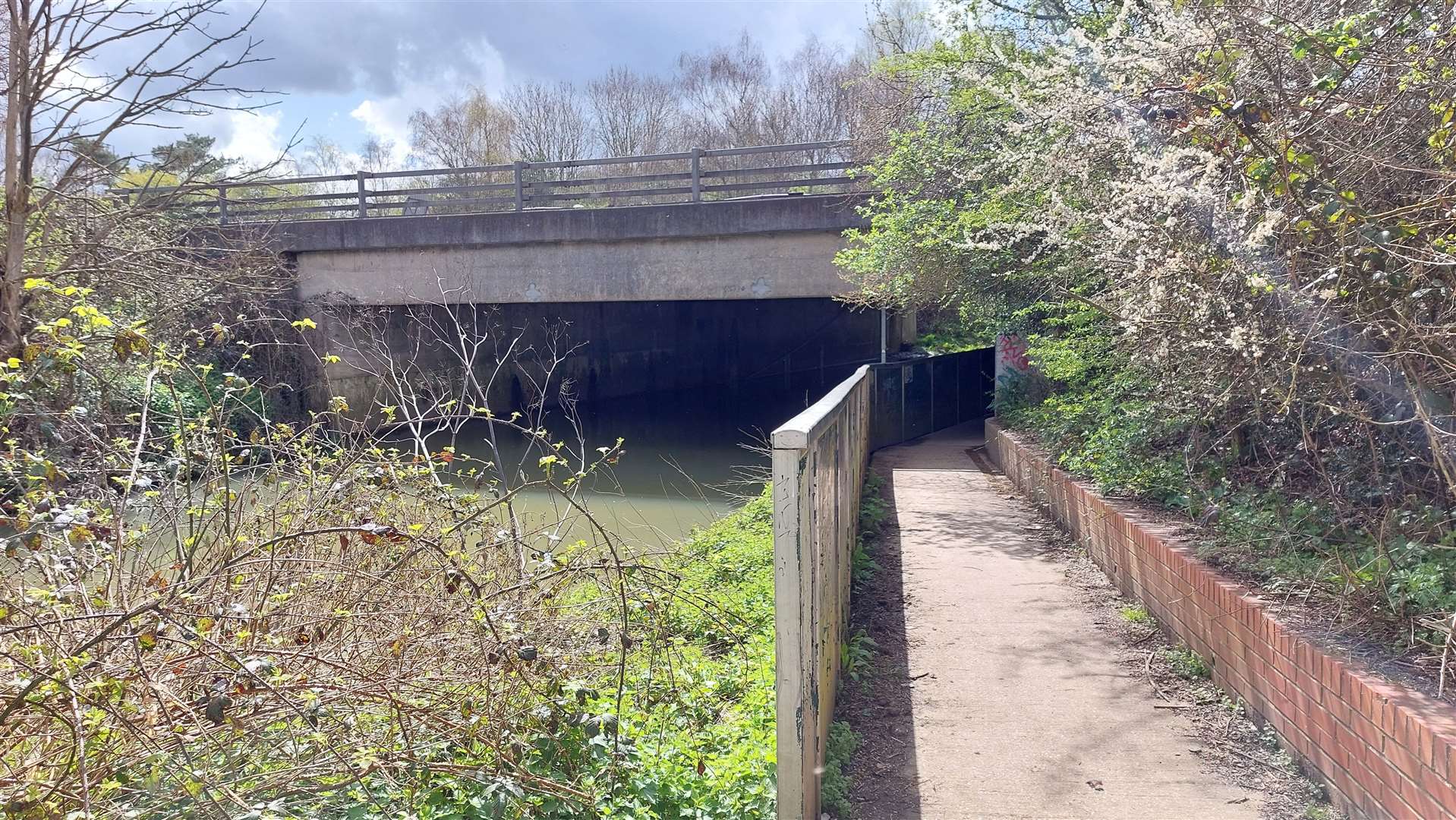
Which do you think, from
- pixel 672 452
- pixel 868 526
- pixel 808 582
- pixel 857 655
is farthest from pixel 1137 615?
pixel 672 452

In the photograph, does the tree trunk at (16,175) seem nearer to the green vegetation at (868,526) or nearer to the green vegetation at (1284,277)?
the green vegetation at (868,526)

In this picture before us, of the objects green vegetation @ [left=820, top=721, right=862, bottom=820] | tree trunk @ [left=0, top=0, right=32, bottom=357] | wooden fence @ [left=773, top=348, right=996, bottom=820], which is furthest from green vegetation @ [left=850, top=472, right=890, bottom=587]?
tree trunk @ [left=0, top=0, right=32, bottom=357]

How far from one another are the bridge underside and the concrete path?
9171 mm

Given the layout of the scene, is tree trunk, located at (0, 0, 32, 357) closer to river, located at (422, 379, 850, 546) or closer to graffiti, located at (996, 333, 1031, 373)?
river, located at (422, 379, 850, 546)

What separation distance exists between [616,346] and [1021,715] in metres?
23.5

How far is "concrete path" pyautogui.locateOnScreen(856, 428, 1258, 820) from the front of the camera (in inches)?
153

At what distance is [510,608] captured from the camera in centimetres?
404

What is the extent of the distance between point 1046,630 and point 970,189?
7246mm

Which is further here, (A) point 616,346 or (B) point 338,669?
(A) point 616,346

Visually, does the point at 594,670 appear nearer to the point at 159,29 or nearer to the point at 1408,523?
the point at 1408,523

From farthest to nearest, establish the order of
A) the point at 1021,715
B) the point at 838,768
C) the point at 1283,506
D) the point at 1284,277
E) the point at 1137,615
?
the point at 1137,615 → the point at 1283,506 → the point at 1284,277 → the point at 1021,715 → the point at 838,768

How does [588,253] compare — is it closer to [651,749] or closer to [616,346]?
[616,346]

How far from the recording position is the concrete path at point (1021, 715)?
12.8 ft

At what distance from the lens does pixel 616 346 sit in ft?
90.6
